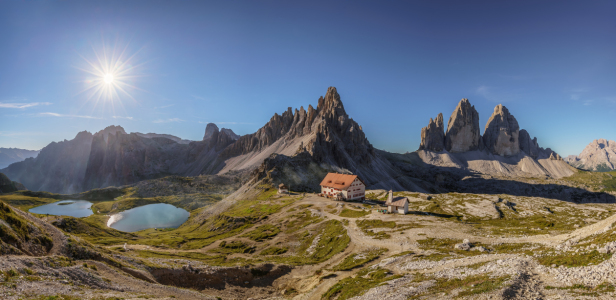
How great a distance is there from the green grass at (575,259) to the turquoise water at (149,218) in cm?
14158

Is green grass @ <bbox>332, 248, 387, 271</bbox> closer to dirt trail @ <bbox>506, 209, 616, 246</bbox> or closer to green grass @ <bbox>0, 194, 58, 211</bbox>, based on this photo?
dirt trail @ <bbox>506, 209, 616, 246</bbox>

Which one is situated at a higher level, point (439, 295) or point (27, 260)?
point (27, 260)

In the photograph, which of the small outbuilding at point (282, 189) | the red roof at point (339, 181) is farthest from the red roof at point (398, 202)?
the small outbuilding at point (282, 189)

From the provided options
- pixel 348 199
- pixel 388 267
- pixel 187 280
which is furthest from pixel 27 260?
pixel 348 199

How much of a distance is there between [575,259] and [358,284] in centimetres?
2407

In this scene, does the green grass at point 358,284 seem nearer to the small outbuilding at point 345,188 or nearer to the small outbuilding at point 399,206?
the small outbuilding at point 399,206

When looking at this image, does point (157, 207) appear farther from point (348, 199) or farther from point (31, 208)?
point (348, 199)

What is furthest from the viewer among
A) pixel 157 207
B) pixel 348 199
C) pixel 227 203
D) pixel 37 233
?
pixel 157 207

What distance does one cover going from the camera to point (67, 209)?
153875 mm

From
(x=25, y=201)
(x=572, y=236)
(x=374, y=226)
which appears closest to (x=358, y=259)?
(x=374, y=226)

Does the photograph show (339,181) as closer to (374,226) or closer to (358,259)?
(374,226)

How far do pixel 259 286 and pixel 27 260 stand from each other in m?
33.2

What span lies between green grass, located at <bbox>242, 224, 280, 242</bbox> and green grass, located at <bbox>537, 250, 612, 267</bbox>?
64372mm

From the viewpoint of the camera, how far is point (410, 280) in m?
31.4
